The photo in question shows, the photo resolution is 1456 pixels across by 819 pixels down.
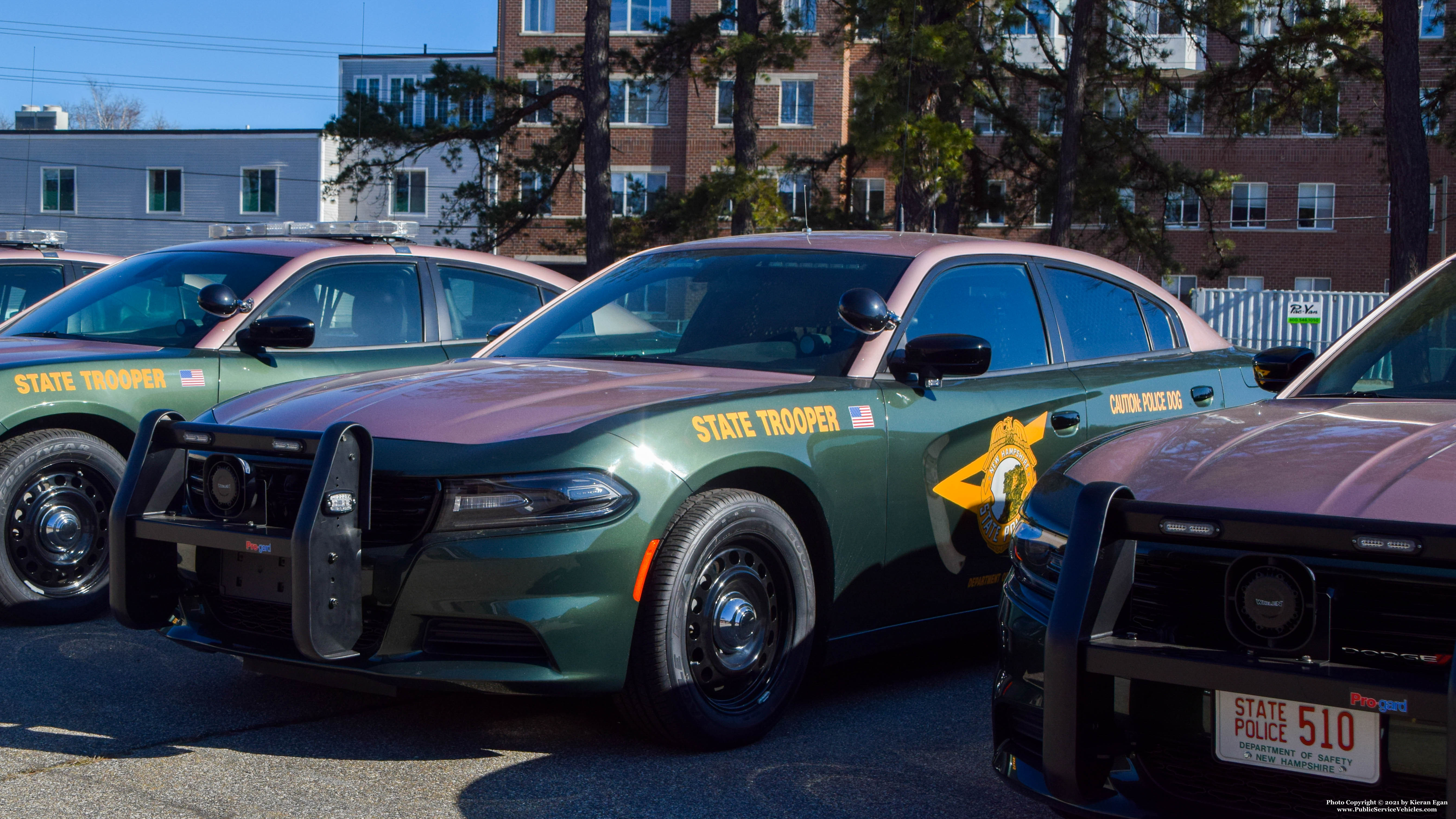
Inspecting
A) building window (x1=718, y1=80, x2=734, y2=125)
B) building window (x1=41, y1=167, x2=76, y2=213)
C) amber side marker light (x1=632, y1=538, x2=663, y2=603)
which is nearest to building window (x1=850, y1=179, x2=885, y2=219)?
building window (x1=718, y1=80, x2=734, y2=125)

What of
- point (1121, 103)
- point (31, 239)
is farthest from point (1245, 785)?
point (1121, 103)

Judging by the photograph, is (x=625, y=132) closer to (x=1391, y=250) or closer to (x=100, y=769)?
(x=1391, y=250)

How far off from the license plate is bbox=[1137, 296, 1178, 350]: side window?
11.8 feet

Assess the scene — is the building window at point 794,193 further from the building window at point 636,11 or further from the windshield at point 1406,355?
the windshield at point 1406,355

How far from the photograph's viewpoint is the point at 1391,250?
20.0 metres

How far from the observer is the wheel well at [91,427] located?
19.4 feet

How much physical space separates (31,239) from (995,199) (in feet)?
76.8

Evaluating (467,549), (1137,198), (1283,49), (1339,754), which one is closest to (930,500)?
(467,549)

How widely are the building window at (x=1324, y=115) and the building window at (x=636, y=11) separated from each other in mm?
24803

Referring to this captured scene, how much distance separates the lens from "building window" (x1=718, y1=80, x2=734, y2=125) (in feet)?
151

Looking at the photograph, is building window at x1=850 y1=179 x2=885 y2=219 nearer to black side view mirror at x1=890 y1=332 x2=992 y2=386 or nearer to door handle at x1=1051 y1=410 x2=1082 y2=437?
door handle at x1=1051 y1=410 x2=1082 y2=437

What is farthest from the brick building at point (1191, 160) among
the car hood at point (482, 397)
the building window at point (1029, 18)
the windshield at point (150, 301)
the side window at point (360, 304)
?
the car hood at point (482, 397)

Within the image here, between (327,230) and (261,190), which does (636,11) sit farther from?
(327,230)

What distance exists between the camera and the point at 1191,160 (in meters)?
46.6
